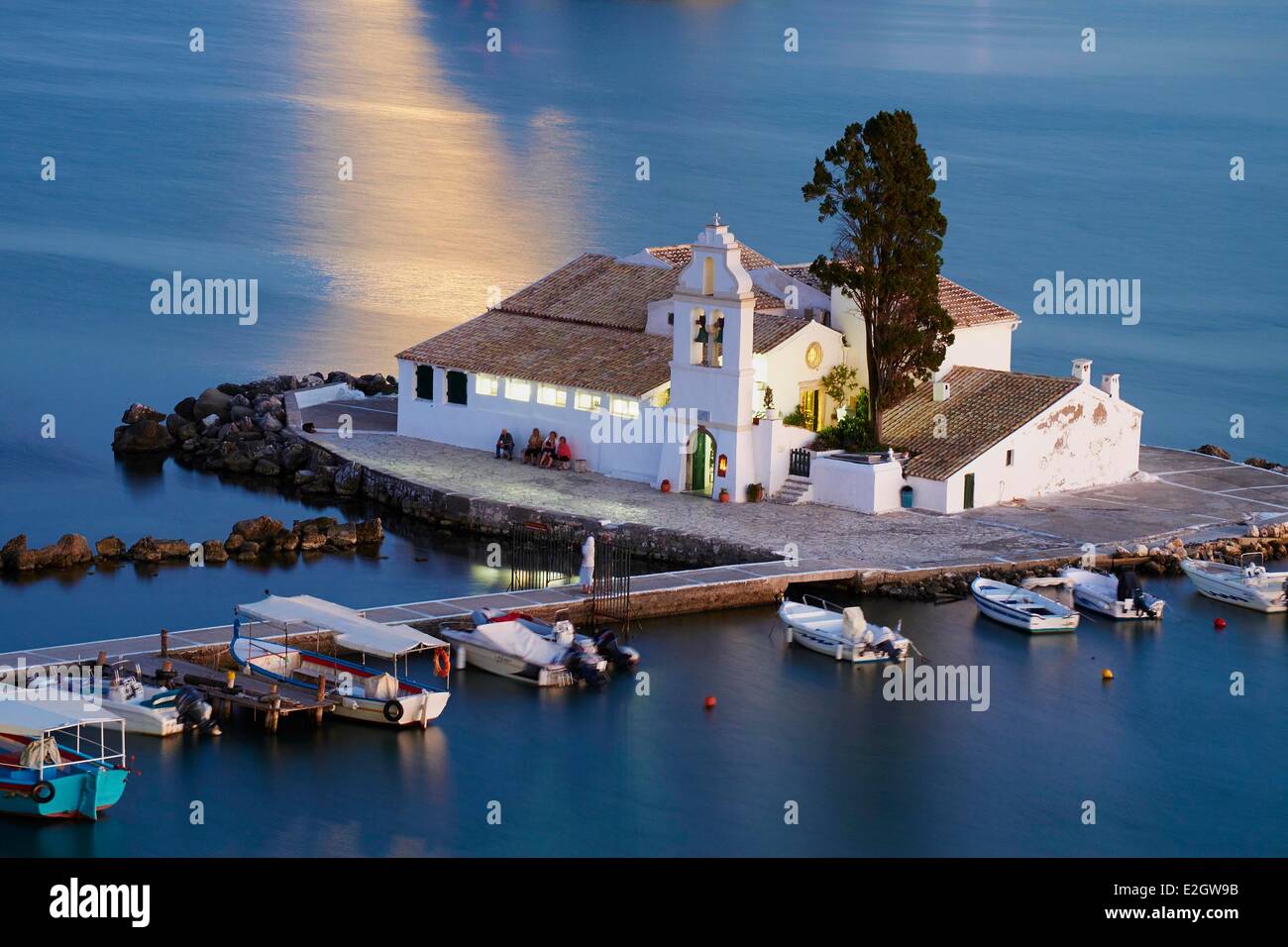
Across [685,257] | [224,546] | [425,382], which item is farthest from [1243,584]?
[224,546]

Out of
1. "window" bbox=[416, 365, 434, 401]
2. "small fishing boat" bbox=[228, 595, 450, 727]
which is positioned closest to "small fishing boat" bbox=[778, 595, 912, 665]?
"small fishing boat" bbox=[228, 595, 450, 727]

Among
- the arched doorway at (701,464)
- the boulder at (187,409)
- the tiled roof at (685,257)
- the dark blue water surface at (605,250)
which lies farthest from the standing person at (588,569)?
the boulder at (187,409)

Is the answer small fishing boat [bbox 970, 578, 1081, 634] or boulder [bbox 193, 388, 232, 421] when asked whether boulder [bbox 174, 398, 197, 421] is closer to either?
boulder [bbox 193, 388, 232, 421]

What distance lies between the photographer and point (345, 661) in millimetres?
41719

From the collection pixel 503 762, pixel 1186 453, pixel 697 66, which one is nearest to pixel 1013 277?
pixel 1186 453

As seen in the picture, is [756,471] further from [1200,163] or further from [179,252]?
[1200,163]

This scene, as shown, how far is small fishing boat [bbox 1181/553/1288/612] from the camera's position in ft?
155

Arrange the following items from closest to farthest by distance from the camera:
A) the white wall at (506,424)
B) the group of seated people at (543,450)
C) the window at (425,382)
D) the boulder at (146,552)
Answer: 1. the boulder at (146,552)
2. the white wall at (506,424)
3. the group of seated people at (543,450)
4. the window at (425,382)

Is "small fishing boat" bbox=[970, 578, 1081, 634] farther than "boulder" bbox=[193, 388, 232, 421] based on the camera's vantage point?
No

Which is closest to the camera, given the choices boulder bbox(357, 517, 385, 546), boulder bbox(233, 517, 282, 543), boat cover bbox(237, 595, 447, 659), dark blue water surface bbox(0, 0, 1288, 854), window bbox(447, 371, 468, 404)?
dark blue water surface bbox(0, 0, 1288, 854)

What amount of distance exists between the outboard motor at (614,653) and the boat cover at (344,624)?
2.84 meters

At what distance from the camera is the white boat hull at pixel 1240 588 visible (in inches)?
1863

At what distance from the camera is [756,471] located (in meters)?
51.4

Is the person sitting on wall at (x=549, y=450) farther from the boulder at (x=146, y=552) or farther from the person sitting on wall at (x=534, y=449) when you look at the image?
the boulder at (x=146, y=552)
